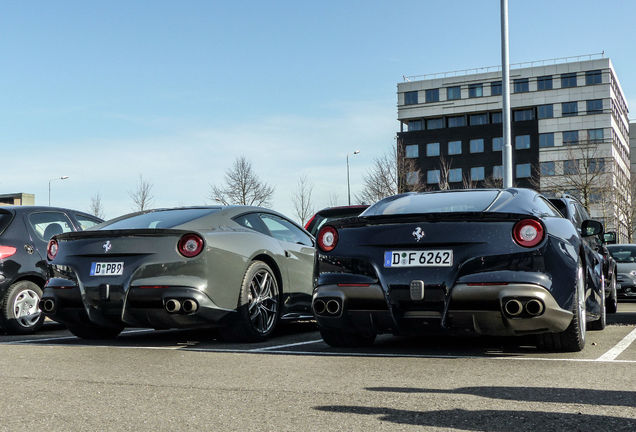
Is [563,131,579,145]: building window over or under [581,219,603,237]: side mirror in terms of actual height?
over

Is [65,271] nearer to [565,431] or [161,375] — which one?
[161,375]

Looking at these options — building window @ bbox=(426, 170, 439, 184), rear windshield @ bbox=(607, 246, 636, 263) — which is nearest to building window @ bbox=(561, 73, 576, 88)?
building window @ bbox=(426, 170, 439, 184)

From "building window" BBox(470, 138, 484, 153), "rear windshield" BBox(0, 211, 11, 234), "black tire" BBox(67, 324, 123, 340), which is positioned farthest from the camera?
"building window" BBox(470, 138, 484, 153)

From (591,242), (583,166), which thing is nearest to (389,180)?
(583,166)

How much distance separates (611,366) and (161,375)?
3.06 metres

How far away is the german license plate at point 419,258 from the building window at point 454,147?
74.9 meters

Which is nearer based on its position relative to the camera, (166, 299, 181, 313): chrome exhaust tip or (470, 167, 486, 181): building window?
(166, 299, 181, 313): chrome exhaust tip

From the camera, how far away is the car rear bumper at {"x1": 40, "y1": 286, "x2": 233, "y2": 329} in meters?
6.62

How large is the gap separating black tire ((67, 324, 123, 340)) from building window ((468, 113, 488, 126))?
73.7 meters

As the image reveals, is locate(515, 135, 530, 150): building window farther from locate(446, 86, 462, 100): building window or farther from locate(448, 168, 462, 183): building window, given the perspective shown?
locate(446, 86, 462, 100): building window

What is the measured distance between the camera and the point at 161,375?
513 centimetres

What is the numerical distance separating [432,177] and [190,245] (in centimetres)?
7478

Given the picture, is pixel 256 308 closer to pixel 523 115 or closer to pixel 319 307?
pixel 319 307

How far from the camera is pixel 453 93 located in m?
79.0
